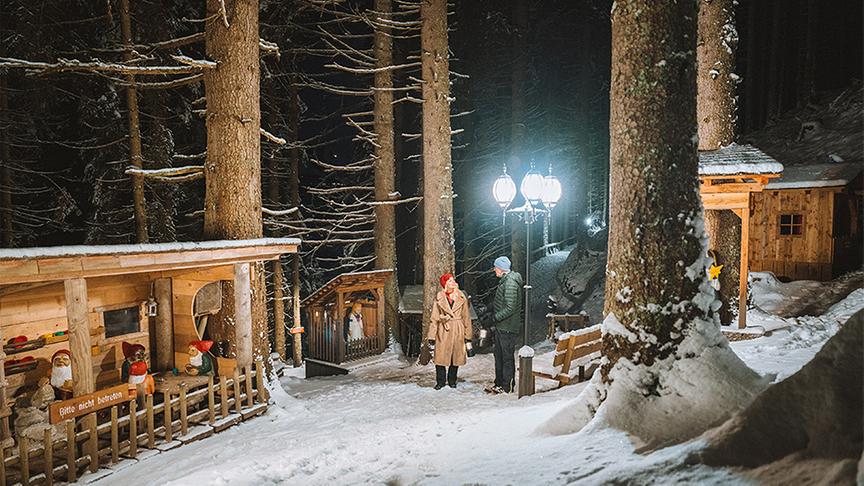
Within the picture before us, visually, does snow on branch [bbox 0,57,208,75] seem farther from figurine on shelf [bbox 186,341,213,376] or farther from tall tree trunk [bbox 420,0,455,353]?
tall tree trunk [bbox 420,0,455,353]

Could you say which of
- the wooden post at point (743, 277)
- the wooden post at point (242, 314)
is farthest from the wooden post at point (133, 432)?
the wooden post at point (743, 277)

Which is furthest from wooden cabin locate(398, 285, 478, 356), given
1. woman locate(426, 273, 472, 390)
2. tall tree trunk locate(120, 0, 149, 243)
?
tall tree trunk locate(120, 0, 149, 243)

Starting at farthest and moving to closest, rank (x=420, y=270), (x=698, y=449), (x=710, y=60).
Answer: (x=420, y=270), (x=710, y=60), (x=698, y=449)

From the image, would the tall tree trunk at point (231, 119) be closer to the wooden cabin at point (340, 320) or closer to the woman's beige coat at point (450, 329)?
the woman's beige coat at point (450, 329)

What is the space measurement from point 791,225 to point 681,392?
580 inches

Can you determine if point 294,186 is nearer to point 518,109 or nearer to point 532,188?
point 518,109

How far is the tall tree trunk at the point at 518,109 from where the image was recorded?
1992cm

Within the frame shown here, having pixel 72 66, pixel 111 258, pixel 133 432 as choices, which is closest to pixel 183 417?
pixel 133 432

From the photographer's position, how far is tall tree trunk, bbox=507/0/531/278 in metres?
19.9

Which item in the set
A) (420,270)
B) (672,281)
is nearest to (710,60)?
(672,281)

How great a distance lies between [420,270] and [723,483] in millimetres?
18769

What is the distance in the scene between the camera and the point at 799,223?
50.2ft

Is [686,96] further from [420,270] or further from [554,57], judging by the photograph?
[554,57]

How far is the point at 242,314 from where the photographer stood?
7.98 metres
